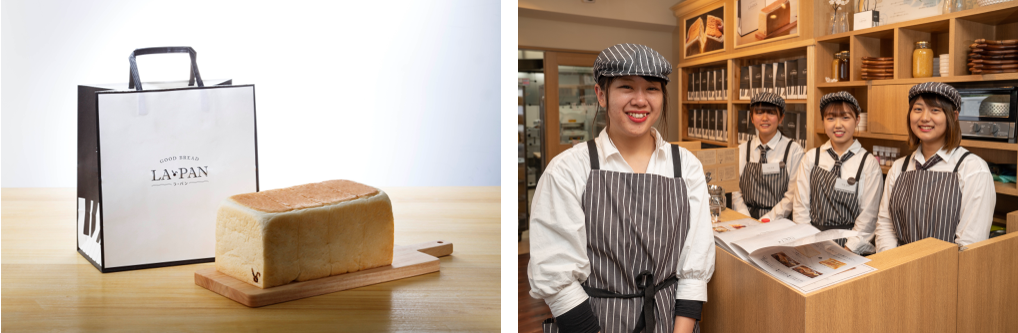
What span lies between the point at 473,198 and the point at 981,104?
2498mm

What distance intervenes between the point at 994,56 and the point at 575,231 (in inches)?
89.7

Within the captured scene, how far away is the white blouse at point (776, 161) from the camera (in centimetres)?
278

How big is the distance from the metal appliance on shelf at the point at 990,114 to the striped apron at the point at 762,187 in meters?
0.77

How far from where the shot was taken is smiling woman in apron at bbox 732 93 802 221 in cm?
290

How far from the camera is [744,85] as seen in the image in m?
3.75

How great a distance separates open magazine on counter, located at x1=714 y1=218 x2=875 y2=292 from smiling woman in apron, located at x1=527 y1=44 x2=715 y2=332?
11cm

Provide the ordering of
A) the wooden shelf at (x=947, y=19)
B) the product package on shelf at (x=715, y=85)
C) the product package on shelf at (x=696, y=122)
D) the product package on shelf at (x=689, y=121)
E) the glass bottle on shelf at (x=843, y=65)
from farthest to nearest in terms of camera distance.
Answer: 1. the product package on shelf at (x=689, y=121)
2. the product package on shelf at (x=696, y=122)
3. the product package on shelf at (x=715, y=85)
4. the glass bottle on shelf at (x=843, y=65)
5. the wooden shelf at (x=947, y=19)

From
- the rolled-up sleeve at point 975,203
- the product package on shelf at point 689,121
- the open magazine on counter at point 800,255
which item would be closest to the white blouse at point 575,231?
the open magazine on counter at point 800,255

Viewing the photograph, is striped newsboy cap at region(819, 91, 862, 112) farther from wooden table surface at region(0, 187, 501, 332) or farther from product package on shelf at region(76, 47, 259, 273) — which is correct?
product package on shelf at region(76, 47, 259, 273)

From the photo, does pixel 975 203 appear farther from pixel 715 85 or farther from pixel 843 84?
pixel 715 85

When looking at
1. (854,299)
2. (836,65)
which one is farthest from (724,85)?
(854,299)

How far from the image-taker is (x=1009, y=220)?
183cm

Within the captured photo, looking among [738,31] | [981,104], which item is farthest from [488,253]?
[738,31]

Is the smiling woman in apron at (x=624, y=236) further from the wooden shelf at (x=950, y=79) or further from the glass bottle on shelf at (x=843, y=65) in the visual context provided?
the glass bottle on shelf at (x=843, y=65)
